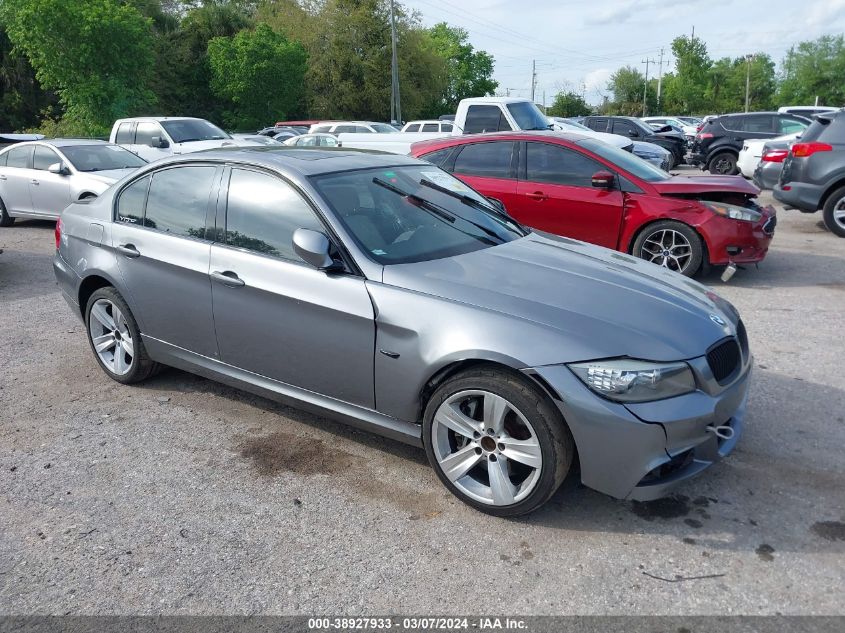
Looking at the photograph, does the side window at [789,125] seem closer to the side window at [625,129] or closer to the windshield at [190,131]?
the side window at [625,129]

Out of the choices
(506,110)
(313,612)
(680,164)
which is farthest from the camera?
(680,164)

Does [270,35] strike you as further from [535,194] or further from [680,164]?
[535,194]

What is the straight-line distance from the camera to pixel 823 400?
4.66 m

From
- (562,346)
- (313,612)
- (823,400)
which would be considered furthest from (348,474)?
(823,400)

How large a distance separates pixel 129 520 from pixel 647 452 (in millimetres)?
2426

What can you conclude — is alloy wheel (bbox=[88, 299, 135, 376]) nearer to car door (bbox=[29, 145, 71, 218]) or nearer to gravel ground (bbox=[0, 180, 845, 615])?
gravel ground (bbox=[0, 180, 845, 615])

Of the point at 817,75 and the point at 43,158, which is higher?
the point at 817,75

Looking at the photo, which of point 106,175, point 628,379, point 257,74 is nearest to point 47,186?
point 106,175

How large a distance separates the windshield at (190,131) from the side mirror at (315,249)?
12.7 metres

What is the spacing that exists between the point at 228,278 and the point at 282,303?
17.4 inches

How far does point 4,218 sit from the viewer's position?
12195 millimetres

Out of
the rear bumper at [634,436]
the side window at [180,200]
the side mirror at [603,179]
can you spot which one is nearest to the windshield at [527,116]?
the side mirror at [603,179]

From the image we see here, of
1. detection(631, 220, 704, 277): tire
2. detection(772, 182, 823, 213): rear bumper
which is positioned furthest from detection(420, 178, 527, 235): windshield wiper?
detection(772, 182, 823, 213): rear bumper

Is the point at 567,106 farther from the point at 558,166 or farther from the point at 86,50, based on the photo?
the point at 558,166
